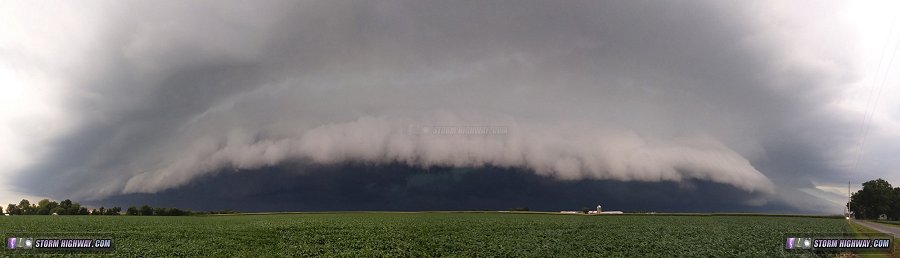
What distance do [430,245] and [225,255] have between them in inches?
722

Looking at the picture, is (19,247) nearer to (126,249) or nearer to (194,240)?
(126,249)

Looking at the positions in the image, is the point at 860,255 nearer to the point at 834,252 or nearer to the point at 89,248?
the point at 834,252

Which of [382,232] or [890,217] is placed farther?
[890,217]

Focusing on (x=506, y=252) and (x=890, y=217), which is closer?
(x=506, y=252)

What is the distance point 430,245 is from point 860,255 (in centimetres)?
3809

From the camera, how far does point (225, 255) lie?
130ft

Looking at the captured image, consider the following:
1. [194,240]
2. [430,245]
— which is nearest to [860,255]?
[430,245]

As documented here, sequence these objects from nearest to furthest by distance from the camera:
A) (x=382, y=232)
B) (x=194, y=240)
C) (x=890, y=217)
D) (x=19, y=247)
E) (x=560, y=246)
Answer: (x=19, y=247) → (x=560, y=246) → (x=194, y=240) → (x=382, y=232) → (x=890, y=217)

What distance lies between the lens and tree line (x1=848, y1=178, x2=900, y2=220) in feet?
451

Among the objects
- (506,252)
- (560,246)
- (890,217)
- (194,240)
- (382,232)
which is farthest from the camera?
(890,217)

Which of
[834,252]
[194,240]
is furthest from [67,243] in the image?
[834,252]

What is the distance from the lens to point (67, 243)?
36938 mm

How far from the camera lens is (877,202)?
13900 centimetres

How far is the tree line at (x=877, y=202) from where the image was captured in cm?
13738
